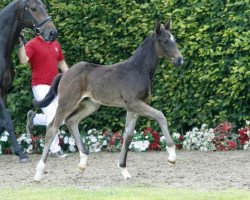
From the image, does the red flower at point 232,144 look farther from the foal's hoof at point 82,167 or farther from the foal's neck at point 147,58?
the foal's hoof at point 82,167

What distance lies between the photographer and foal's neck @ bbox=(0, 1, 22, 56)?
38.7ft

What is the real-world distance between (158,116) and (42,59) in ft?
11.1

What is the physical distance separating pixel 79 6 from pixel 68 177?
12.4 ft

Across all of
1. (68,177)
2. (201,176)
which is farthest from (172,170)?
(68,177)

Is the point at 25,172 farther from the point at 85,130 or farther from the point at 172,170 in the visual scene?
the point at 85,130

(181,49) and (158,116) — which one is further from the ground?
(181,49)

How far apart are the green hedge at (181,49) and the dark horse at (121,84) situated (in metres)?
2.25

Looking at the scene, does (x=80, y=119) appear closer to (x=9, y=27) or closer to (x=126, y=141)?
(x=126, y=141)

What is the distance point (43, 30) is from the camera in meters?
11.3

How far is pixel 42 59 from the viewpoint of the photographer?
12312 millimetres

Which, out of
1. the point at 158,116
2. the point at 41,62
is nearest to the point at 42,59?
the point at 41,62

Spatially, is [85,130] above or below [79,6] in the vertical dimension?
below

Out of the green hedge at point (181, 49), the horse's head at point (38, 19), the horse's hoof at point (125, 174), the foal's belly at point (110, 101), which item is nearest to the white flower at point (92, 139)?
the green hedge at point (181, 49)

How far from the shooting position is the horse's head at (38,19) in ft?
36.8
